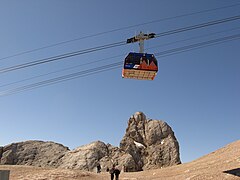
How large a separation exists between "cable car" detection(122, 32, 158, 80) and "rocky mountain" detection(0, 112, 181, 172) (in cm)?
4888

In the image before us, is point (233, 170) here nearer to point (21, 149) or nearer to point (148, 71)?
point (148, 71)

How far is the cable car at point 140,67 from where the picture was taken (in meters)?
24.9

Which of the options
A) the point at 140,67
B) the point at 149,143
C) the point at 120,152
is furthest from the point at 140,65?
the point at 149,143

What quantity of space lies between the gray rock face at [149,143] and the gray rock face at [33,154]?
61.2ft

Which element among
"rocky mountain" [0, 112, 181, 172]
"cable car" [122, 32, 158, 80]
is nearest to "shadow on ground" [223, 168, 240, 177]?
"cable car" [122, 32, 158, 80]

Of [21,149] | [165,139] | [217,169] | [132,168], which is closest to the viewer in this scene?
[217,169]

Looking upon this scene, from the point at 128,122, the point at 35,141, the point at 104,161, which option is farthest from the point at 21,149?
the point at 128,122

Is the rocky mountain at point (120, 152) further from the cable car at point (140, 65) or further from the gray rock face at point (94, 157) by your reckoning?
the cable car at point (140, 65)

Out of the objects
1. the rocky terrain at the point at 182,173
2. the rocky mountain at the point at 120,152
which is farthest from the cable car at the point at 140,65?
the rocky mountain at the point at 120,152

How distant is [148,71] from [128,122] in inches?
2512

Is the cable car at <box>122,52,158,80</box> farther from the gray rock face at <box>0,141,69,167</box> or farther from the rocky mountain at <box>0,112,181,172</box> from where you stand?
the gray rock face at <box>0,141,69,167</box>

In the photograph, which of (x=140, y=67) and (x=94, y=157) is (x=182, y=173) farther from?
(x=94, y=157)

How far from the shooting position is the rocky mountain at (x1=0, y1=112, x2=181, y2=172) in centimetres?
7481

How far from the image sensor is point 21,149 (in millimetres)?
84500
